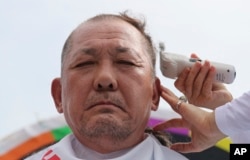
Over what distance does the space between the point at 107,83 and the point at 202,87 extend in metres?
0.41

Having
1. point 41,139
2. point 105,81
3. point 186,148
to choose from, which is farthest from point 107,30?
point 41,139

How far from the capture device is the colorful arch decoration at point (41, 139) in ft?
7.03

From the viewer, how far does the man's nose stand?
49.3 inches

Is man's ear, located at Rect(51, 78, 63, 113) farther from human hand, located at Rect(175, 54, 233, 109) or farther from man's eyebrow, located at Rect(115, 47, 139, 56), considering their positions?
human hand, located at Rect(175, 54, 233, 109)

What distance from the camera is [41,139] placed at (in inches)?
87.0

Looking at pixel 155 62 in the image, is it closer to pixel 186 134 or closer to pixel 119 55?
pixel 119 55

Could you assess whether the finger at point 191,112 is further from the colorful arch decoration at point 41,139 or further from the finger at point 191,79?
the colorful arch decoration at point 41,139

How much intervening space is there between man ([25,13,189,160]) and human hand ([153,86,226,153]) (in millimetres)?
67

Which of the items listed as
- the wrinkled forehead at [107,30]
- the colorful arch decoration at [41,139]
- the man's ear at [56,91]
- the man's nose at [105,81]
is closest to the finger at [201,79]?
the wrinkled forehead at [107,30]

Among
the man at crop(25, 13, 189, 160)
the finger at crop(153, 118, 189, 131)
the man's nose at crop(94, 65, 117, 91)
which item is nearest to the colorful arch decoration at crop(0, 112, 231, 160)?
the finger at crop(153, 118, 189, 131)

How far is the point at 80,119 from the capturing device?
1.29m

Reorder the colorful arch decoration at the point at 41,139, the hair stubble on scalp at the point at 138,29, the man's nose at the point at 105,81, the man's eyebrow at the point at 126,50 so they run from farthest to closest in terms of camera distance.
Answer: the colorful arch decoration at the point at 41,139, the hair stubble on scalp at the point at 138,29, the man's eyebrow at the point at 126,50, the man's nose at the point at 105,81

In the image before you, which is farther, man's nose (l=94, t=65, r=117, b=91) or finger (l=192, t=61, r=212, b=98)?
finger (l=192, t=61, r=212, b=98)

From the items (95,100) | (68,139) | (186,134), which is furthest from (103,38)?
(186,134)
